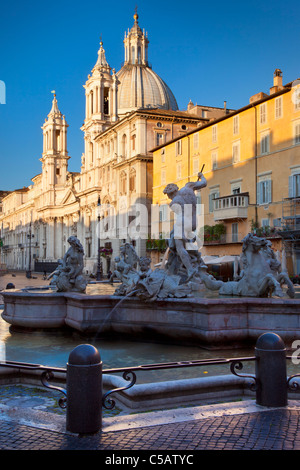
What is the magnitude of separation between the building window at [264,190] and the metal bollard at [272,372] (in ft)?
97.6

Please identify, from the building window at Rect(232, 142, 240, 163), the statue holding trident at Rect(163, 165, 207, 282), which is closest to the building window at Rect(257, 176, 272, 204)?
the building window at Rect(232, 142, 240, 163)

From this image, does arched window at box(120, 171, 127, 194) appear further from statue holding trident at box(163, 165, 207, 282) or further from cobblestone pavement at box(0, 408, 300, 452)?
cobblestone pavement at box(0, 408, 300, 452)

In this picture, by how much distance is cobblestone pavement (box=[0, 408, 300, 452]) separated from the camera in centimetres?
403

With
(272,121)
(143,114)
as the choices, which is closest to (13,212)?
(143,114)

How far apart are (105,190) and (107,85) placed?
1441cm

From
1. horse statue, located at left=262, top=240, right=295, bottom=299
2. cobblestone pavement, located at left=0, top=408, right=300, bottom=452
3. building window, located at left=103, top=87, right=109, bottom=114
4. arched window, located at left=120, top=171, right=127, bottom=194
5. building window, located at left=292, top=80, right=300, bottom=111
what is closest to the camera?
cobblestone pavement, located at left=0, top=408, right=300, bottom=452

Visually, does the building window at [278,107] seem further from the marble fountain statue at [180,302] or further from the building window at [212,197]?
the marble fountain statue at [180,302]

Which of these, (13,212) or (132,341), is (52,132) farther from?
(132,341)

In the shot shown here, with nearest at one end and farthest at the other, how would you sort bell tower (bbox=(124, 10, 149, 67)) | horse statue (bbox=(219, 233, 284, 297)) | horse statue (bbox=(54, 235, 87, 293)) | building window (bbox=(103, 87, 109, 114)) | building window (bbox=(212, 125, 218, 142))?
1. horse statue (bbox=(219, 233, 284, 297))
2. horse statue (bbox=(54, 235, 87, 293))
3. building window (bbox=(212, 125, 218, 142))
4. building window (bbox=(103, 87, 109, 114))
5. bell tower (bbox=(124, 10, 149, 67))

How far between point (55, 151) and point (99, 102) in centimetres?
2965

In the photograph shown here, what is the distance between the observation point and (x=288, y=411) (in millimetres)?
4855
